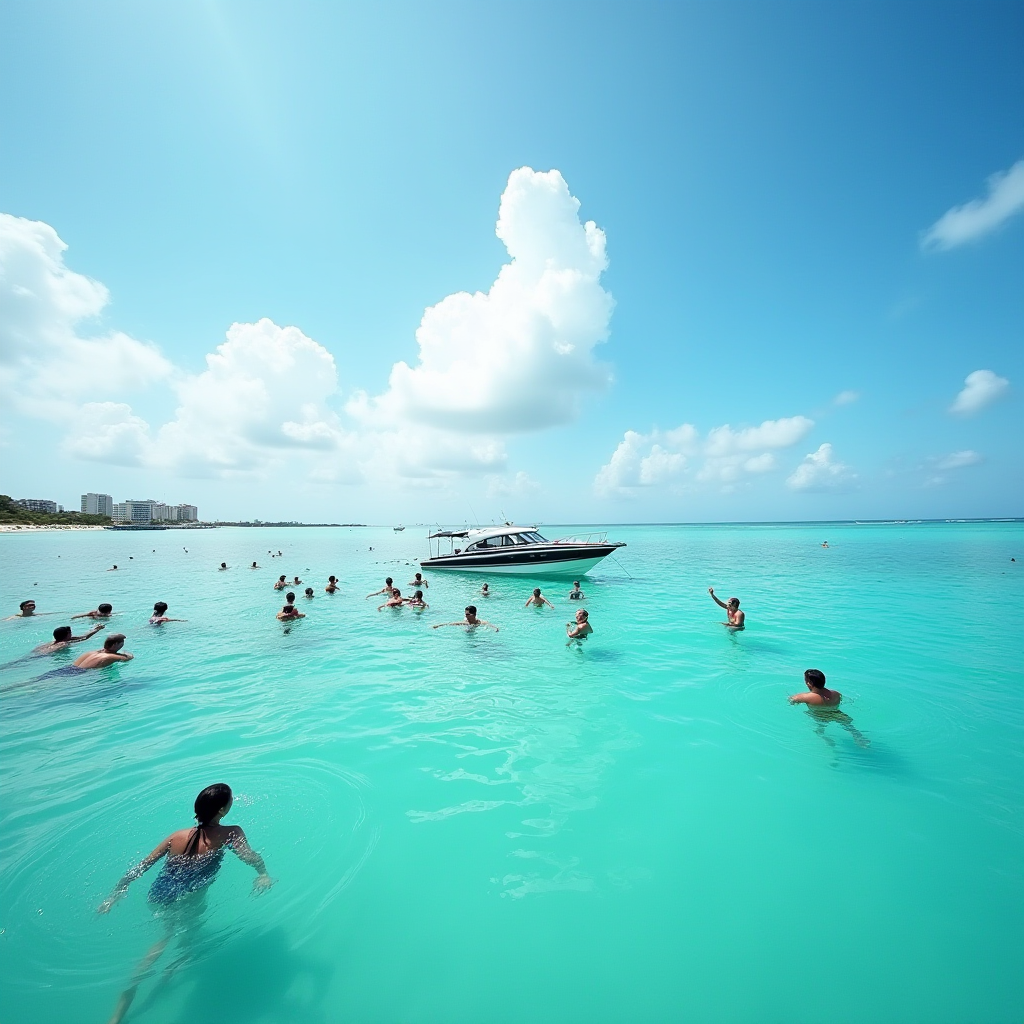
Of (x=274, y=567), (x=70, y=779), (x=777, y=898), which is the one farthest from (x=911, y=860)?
(x=274, y=567)

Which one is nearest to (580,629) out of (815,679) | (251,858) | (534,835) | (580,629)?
(580,629)

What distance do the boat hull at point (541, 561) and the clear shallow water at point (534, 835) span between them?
12124mm

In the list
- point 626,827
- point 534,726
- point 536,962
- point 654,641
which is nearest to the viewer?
point 536,962

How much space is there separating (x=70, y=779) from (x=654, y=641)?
12.9 meters

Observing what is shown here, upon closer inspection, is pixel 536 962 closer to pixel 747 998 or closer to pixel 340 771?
pixel 747 998

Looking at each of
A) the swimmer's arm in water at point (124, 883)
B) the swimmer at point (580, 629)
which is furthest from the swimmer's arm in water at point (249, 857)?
the swimmer at point (580, 629)

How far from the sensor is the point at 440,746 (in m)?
7.30

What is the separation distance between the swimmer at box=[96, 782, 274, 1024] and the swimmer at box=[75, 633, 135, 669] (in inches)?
348

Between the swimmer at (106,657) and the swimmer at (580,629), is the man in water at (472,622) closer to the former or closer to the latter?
the swimmer at (580,629)

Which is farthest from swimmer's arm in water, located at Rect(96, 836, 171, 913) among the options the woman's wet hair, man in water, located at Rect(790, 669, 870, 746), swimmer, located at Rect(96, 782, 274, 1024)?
the woman's wet hair

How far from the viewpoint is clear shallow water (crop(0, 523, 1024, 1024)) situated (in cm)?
366

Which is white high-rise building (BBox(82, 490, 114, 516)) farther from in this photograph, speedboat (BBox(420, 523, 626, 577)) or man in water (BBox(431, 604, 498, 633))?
man in water (BBox(431, 604, 498, 633))

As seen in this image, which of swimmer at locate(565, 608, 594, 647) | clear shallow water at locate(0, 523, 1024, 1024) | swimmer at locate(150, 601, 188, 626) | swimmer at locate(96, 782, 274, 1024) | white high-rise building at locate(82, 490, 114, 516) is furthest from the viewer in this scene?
white high-rise building at locate(82, 490, 114, 516)

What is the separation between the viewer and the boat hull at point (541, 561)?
23922mm
